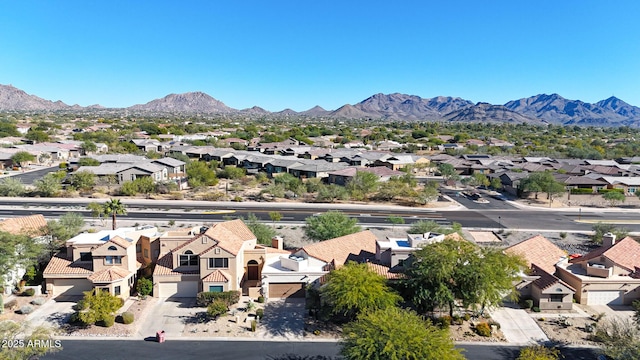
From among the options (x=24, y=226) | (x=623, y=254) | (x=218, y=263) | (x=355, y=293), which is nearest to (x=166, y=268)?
(x=218, y=263)

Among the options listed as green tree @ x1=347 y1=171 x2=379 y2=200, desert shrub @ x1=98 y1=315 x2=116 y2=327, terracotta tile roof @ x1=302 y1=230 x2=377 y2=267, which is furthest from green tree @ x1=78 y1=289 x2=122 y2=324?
green tree @ x1=347 y1=171 x2=379 y2=200

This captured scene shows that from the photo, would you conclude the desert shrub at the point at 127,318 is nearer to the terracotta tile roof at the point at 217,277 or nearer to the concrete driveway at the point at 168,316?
the concrete driveway at the point at 168,316

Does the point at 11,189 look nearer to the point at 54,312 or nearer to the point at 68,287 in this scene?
the point at 68,287

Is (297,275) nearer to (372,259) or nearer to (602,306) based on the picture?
(372,259)

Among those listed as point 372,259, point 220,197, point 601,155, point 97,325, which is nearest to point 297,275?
point 372,259

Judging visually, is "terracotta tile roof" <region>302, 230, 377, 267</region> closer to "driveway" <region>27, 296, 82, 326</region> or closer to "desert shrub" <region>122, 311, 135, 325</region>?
"desert shrub" <region>122, 311, 135, 325</region>

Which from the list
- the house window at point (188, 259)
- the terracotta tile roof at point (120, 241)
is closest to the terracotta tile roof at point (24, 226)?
the terracotta tile roof at point (120, 241)
